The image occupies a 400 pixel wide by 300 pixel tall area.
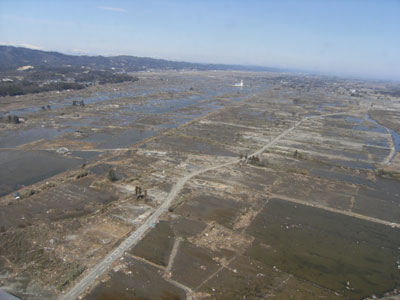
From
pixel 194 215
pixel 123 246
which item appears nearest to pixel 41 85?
pixel 194 215

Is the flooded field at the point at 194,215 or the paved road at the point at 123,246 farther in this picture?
the flooded field at the point at 194,215

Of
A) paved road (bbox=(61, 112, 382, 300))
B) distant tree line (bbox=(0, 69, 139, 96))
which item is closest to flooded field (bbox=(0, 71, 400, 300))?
paved road (bbox=(61, 112, 382, 300))

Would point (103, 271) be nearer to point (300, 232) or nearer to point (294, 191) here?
point (300, 232)

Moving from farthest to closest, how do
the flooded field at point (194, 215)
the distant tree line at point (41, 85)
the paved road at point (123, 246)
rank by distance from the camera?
the distant tree line at point (41, 85), the flooded field at point (194, 215), the paved road at point (123, 246)

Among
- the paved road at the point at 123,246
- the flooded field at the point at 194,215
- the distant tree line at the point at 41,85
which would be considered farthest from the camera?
the distant tree line at the point at 41,85

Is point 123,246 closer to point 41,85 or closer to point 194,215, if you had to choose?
point 194,215

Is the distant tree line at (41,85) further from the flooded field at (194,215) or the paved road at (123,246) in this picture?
the paved road at (123,246)

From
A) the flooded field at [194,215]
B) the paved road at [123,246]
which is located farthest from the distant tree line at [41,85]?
the paved road at [123,246]

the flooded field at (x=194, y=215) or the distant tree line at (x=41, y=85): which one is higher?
the distant tree line at (x=41, y=85)

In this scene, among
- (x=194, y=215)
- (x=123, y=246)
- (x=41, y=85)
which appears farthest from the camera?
(x=41, y=85)

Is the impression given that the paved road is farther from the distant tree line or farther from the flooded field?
the distant tree line
